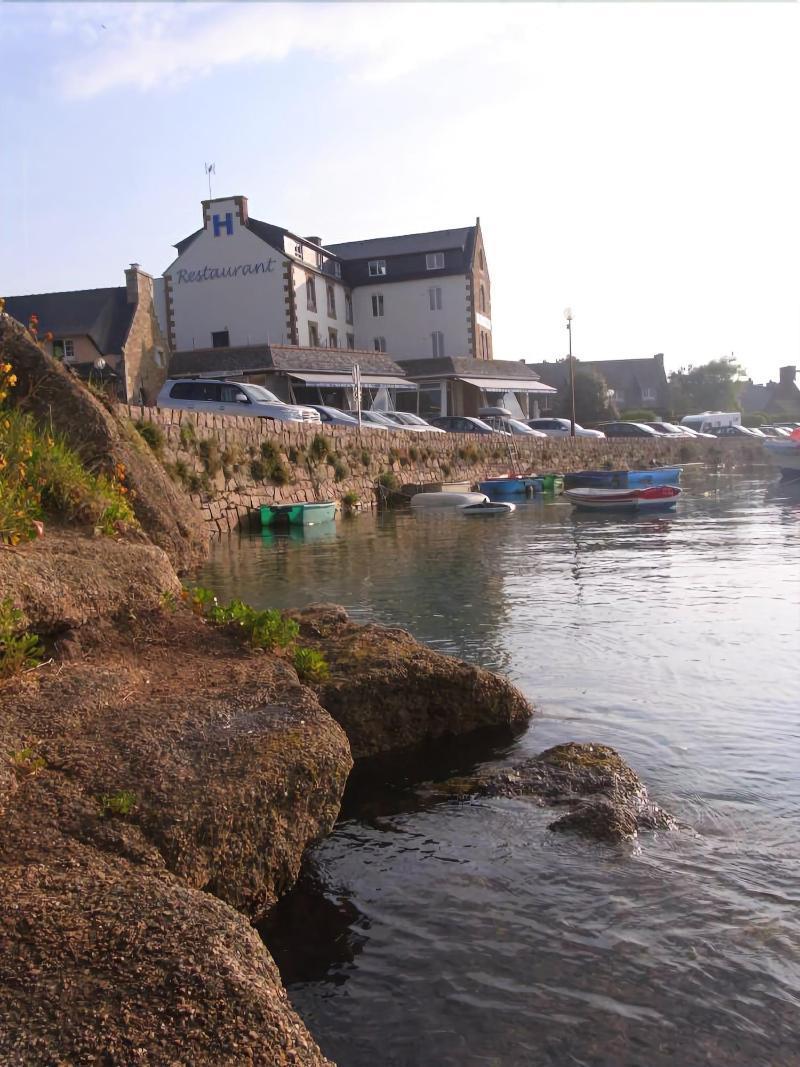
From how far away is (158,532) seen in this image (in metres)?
10.6

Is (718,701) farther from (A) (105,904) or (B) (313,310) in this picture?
(B) (313,310)

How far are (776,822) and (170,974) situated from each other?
3.83 metres

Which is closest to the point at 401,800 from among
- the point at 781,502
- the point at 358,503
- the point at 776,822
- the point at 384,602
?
the point at 776,822

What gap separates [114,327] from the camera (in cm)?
4884

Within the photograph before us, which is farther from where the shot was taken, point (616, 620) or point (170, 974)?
point (616, 620)

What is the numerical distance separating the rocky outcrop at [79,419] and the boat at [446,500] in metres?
17.6

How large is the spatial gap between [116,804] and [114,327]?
159 ft

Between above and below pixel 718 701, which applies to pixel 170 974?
above

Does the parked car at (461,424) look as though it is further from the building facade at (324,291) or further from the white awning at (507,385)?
the building facade at (324,291)

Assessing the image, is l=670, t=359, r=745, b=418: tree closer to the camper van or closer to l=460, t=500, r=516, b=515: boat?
the camper van

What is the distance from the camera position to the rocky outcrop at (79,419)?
1015cm

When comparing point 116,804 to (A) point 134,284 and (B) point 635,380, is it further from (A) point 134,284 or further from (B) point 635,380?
(B) point 635,380

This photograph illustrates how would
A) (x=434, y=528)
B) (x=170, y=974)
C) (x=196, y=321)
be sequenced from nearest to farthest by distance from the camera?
(x=170, y=974) < (x=434, y=528) < (x=196, y=321)

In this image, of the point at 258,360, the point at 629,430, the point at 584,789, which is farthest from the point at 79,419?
the point at 629,430
